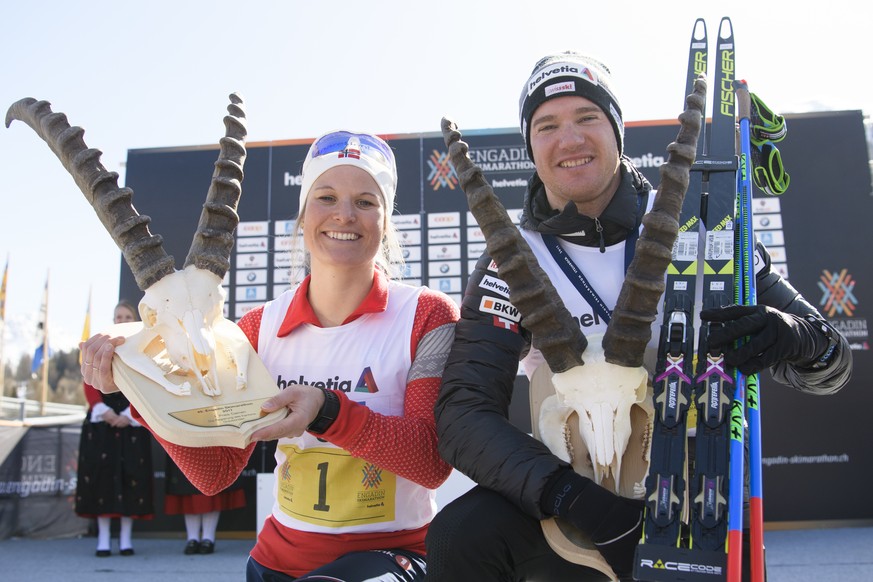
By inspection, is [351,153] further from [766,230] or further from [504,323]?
[766,230]

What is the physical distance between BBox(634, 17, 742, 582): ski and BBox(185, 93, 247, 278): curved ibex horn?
1.24 m

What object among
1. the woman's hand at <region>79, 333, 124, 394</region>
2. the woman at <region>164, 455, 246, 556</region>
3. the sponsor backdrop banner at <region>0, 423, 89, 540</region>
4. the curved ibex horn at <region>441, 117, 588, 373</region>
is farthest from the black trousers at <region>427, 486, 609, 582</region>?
the sponsor backdrop banner at <region>0, 423, 89, 540</region>

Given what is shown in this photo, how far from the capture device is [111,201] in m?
1.97

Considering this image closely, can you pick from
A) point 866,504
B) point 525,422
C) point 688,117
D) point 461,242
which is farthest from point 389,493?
point 866,504

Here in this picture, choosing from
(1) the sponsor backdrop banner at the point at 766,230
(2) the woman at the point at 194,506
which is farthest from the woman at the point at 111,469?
(1) the sponsor backdrop banner at the point at 766,230

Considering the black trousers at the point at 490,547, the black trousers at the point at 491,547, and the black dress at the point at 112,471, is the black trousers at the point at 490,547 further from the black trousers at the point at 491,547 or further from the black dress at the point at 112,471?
the black dress at the point at 112,471

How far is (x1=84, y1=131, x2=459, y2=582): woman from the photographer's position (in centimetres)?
184

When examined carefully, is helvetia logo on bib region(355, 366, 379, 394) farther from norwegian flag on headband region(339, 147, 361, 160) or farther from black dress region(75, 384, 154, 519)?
black dress region(75, 384, 154, 519)

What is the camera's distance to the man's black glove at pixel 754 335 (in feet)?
5.67

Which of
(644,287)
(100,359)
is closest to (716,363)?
(644,287)

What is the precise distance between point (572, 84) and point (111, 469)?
5362 mm

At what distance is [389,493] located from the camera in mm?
1994

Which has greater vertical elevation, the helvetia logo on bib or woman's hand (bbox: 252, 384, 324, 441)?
the helvetia logo on bib

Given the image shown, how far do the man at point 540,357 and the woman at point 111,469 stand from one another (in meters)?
4.70
